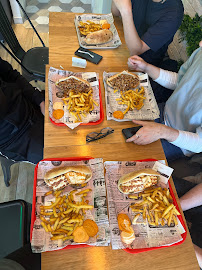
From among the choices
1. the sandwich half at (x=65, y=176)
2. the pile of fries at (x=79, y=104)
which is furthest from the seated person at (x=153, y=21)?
the sandwich half at (x=65, y=176)

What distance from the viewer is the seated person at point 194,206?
1.43 m

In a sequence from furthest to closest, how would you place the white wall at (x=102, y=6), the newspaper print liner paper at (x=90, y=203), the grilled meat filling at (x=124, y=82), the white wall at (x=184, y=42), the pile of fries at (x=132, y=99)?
the white wall at (x=102, y=6) < the white wall at (x=184, y=42) < the grilled meat filling at (x=124, y=82) < the pile of fries at (x=132, y=99) < the newspaper print liner paper at (x=90, y=203)

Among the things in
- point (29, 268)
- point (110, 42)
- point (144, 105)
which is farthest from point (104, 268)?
point (110, 42)

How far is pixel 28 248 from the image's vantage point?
3.94ft

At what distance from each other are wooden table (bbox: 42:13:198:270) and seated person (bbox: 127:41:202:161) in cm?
12

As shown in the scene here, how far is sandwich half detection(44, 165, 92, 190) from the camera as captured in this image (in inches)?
45.5

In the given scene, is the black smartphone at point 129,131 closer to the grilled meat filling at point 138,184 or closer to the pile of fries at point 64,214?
the grilled meat filling at point 138,184

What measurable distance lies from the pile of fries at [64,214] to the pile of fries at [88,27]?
67.6 inches

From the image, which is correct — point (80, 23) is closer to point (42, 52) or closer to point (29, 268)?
point (42, 52)

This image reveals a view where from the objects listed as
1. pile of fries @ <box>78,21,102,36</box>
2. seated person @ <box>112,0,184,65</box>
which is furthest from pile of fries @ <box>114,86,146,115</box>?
pile of fries @ <box>78,21,102,36</box>

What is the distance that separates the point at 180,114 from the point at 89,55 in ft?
3.47

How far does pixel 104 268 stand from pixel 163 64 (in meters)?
2.48

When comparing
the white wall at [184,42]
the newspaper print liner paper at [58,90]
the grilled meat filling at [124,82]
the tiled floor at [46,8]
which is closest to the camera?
the newspaper print liner paper at [58,90]

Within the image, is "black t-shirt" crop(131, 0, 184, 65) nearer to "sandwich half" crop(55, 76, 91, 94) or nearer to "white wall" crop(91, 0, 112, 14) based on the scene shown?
"sandwich half" crop(55, 76, 91, 94)
